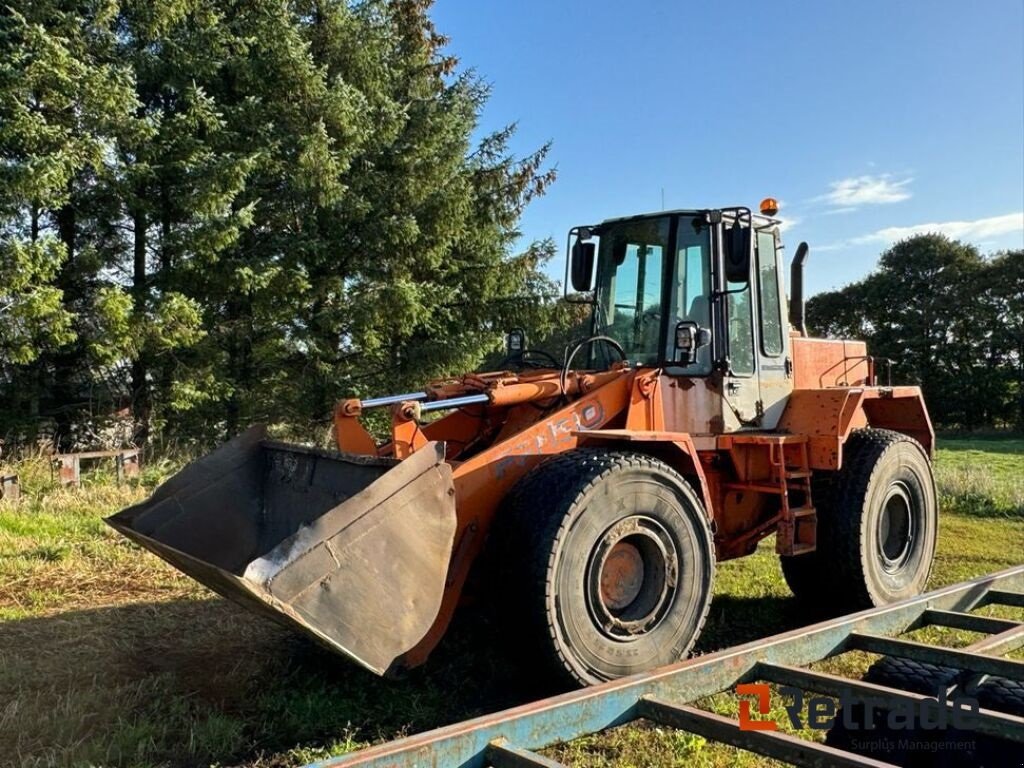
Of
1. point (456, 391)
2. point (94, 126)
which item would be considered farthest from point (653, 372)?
point (94, 126)

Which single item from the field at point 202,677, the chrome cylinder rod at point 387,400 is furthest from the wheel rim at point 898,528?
the chrome cylinder rod at point 387,400

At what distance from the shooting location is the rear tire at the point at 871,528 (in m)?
5.71

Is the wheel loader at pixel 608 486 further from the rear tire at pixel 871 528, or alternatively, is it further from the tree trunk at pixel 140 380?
the tree trunk at pixel 140 380

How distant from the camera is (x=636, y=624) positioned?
4258 millimetres

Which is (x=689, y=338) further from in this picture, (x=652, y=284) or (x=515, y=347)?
(x=515, y=347)

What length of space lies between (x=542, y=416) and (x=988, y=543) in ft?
22.3

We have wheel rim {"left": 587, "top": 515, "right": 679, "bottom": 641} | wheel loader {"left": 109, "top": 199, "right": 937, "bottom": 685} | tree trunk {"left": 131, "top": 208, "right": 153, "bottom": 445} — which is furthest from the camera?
tree trunk {"left": 131, "top": 208, "right": 153, "bottom": 445}

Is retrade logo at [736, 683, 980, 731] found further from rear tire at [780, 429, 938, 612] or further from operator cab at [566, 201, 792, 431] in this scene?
rear tire at [780, 429, 938, 612]

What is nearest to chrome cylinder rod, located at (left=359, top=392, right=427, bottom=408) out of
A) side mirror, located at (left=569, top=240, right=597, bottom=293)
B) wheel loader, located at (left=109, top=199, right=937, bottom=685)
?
wheel loader, located at (left=109, top=199, right=937, bottom=685)

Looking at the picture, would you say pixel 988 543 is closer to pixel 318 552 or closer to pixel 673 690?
pixel 673 690

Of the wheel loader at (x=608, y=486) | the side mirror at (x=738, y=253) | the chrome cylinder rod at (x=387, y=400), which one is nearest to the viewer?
→ the wheel loader at (x=608, y=486)

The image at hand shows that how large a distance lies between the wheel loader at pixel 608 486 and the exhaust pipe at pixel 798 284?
0.02 metres

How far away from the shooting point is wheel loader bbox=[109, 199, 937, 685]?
361 cm

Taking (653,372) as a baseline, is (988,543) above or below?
below
